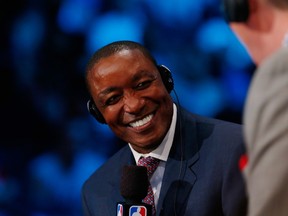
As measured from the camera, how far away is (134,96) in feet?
5.82

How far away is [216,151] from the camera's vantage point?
175 centimetres

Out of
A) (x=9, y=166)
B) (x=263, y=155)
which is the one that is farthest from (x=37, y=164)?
(x=263, y=155)

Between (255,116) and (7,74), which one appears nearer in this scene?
(255,116)

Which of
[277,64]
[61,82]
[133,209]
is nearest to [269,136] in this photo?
[277,64]

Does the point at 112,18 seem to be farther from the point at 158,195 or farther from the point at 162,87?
the point at 158,195

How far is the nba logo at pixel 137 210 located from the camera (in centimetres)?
137

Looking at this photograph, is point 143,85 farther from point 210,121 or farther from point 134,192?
point 134,192

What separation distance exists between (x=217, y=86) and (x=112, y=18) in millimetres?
508

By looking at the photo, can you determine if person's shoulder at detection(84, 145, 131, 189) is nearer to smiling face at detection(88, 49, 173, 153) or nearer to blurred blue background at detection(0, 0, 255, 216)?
smiling face at detection(88, 49, 173, 153)

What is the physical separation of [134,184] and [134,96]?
399 millimetres

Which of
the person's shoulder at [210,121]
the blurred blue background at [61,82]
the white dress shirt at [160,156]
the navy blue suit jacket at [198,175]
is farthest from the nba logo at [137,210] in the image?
the blurred blue background at [61,82]

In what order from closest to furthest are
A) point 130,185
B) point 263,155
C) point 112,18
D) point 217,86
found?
point 263,155 < point 130,185 < point 217,86 < point 112,18

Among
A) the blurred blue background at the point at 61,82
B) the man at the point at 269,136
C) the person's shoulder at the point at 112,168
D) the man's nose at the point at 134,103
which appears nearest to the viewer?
the man at the point at 269,136

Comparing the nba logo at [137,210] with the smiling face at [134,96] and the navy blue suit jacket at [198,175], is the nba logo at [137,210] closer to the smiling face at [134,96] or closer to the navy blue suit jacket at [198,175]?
the navy blue suit jacket at [198,175]
